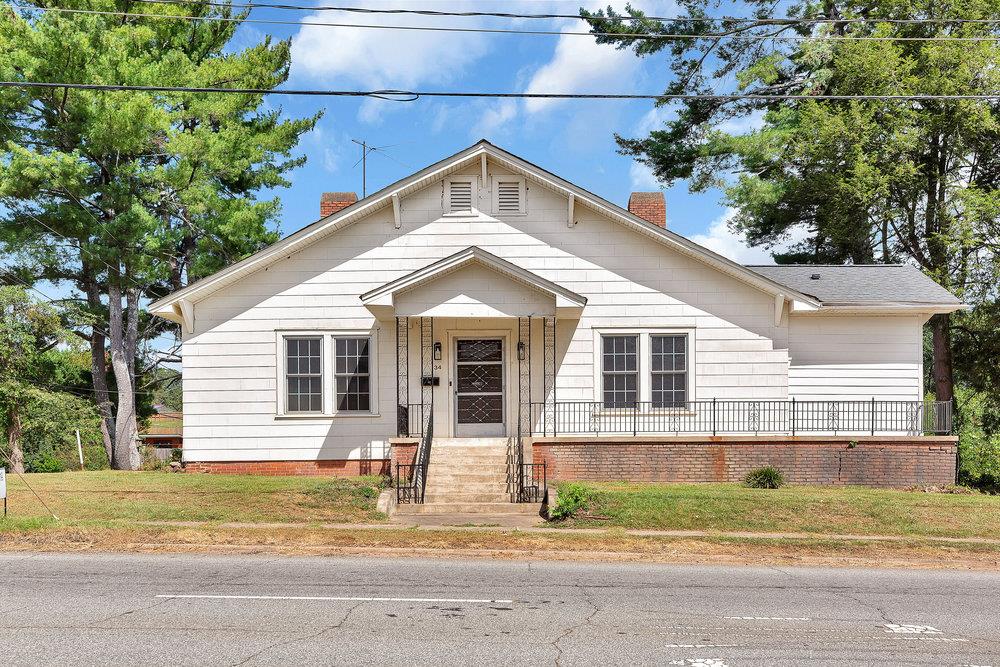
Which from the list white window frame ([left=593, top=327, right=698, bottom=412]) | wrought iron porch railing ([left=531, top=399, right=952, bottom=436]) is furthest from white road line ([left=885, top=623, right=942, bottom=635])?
white window frame ([left=593, top=327, right=698, bottom=412])

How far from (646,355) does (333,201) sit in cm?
878

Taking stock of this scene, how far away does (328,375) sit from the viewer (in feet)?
56.9

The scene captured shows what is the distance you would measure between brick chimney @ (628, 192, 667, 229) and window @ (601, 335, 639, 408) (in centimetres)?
380

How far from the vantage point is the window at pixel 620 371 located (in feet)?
57.3

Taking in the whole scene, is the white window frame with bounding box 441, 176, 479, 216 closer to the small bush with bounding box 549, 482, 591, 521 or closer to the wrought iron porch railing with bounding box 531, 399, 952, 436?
the wrought iron porch railing with bounding box 531, 399, 952, 436

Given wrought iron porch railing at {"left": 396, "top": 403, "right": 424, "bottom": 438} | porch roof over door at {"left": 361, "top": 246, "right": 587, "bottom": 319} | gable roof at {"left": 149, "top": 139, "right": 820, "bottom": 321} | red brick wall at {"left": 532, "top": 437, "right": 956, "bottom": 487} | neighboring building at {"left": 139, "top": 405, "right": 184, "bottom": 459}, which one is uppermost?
gable roof at {"left": 149, "top": 139, "right": 820, "bottom": 321}

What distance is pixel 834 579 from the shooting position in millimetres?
9461

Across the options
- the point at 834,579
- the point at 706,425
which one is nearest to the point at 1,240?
the point at 706,425

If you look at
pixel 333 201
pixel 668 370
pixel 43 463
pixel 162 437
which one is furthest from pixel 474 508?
pixel 162 437

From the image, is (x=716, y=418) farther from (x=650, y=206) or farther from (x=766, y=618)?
(x=766, y=618)

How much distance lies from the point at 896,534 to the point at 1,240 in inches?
975

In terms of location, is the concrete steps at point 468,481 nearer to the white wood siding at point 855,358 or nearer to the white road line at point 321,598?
the white road line at point 321,598

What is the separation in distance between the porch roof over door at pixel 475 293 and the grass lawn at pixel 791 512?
4.16m

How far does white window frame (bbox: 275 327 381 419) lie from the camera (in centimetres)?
1727
